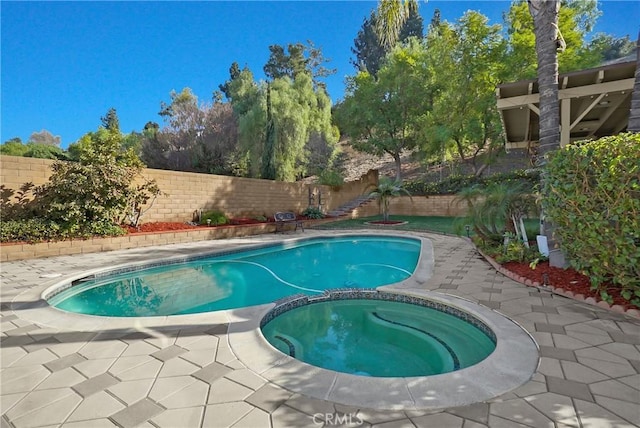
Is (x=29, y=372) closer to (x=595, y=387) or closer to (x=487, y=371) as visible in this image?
(x=487, y=371)

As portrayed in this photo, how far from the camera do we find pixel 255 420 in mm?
1788

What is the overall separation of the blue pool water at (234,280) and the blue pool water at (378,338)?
1.27 m

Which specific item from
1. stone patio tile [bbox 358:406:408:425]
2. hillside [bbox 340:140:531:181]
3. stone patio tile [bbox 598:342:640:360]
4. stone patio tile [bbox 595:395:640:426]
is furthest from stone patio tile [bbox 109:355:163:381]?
hillside [bbox 340:140:531:181]

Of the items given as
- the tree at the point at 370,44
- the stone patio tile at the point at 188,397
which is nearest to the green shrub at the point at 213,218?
the stone patio tile at the point at 188,397

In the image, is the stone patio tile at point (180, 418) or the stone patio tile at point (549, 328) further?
the stone patio tile at point (549, 328)

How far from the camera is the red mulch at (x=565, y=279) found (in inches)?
148

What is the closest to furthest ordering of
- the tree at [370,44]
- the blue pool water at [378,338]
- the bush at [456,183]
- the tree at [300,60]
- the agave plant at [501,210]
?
the blue pool water at [378,338], the agave plant at [501,210], the bush at [456,183], the tree at [300,60], the tree at [370,44]

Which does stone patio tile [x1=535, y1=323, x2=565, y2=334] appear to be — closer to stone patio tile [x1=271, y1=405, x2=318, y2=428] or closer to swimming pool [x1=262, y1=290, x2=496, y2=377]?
swimming pool [x1=262, y1=290, x2=496, y2=377]

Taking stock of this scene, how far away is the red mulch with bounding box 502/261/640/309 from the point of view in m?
3.75

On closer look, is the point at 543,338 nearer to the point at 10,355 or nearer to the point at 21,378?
the point at 21,378

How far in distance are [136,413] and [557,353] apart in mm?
3319

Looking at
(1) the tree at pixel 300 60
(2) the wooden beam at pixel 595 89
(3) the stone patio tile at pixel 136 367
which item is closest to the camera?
(3) the stone patio tile at pixel 136 367

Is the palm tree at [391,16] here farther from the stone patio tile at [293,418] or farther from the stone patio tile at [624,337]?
the stone patio tile at [293,418]

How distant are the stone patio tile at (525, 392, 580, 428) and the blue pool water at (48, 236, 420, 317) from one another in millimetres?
3708
